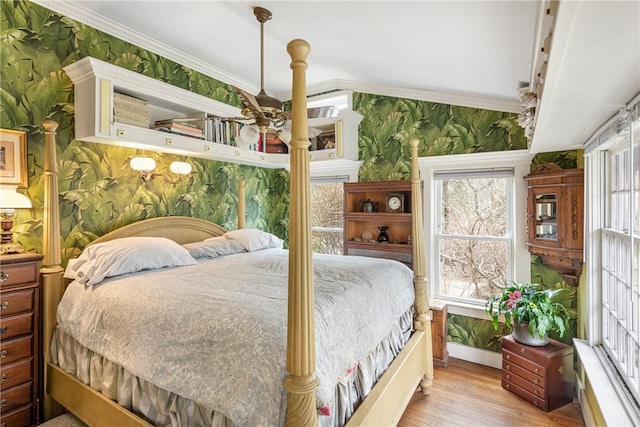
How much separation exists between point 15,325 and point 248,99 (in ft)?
6.65

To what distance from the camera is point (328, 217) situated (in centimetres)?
434

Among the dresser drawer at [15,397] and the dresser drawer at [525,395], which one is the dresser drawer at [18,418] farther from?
the dresser drawer at [525,395]

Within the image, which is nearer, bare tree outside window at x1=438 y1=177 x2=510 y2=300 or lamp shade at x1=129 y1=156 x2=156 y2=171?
lamp shade at x1=129 y1=156 x2=156 y2=171

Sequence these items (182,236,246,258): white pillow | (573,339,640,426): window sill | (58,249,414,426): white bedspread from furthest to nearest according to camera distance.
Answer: (182,236,246,258): white pillow → (573,339,640,426): window sill → (58,249,414,426): white bedspread

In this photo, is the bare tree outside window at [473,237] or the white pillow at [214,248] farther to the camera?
the bare tree outside window at [473,237]

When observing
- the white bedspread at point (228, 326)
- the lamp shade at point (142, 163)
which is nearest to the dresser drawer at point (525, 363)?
the white bedspread at point (228, 326)

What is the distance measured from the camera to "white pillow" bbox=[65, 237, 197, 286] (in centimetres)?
217

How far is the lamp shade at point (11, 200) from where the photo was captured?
2018 mm

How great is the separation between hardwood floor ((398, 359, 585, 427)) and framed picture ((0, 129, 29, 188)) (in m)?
3.16

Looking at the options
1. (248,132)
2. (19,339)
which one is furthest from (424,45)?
(19,339)

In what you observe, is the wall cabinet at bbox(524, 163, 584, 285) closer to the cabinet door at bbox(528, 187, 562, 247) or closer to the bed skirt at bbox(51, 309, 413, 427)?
the cabinet door at bbox(528, 187, 562, 247)

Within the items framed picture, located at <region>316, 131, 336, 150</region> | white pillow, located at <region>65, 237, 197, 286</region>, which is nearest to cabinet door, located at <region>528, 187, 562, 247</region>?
framed picture, located at <region>316, 131, 336, 150</region>

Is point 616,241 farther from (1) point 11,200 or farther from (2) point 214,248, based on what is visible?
(1) point 11,200

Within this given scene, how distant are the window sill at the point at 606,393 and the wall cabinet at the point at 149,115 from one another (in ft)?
8.81
